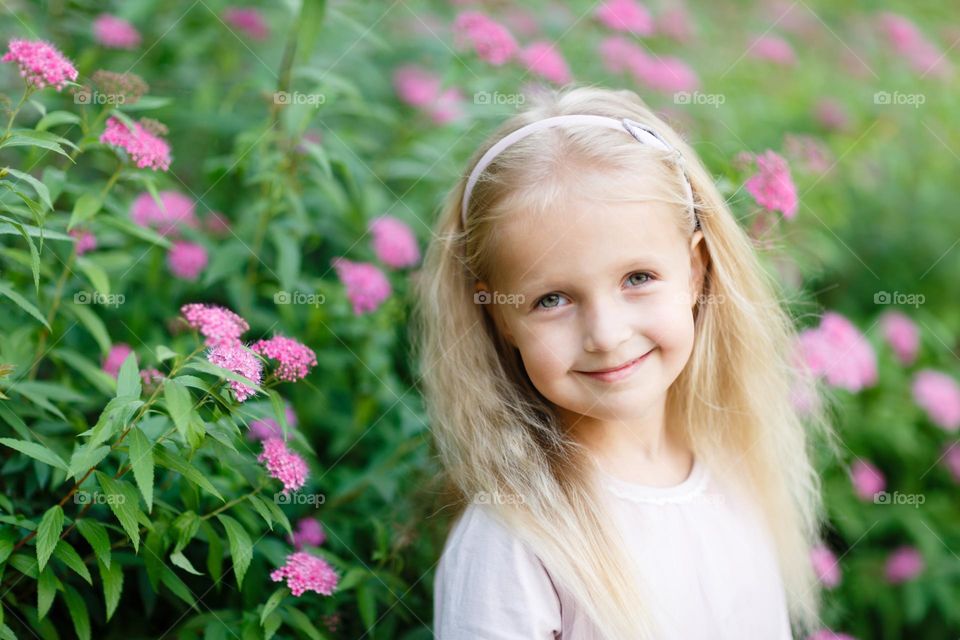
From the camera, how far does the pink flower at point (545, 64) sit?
2207 mm

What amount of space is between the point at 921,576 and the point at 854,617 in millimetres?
214

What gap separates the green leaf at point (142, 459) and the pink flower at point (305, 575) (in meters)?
0.34

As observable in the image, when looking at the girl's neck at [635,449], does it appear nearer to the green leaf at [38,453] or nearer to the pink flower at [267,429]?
the pink flower at [267,429]

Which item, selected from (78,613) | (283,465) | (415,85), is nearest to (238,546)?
(283,465)

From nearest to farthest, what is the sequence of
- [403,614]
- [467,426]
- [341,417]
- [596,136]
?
1. [596,136]
2. [467,426]
3. [403,614]
4. [341,417]

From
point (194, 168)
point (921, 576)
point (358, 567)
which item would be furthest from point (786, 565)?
point (194, 168)

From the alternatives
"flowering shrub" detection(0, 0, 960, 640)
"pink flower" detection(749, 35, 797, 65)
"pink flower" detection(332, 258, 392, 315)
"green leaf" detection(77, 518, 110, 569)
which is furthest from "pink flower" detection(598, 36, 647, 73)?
"green leaf" detection(77, 518, 110, 569)

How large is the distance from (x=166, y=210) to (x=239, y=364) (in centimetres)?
80

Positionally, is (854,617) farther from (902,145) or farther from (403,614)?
(902,145)

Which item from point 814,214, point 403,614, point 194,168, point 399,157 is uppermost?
point 814,214

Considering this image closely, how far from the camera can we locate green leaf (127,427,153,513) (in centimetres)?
121

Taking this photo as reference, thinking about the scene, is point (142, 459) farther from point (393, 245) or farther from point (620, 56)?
point (620, 56)

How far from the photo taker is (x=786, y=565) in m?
1.85

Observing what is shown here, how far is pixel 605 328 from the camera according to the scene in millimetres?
1419
